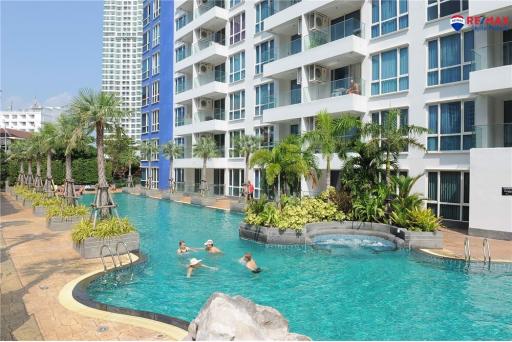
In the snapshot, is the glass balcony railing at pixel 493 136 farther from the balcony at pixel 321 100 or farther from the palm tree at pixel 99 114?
the palm tree at pixel 99 114

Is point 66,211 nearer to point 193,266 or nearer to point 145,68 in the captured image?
point 193,266

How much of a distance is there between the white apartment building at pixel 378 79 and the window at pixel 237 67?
0.32 ft

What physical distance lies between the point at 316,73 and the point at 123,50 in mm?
182940

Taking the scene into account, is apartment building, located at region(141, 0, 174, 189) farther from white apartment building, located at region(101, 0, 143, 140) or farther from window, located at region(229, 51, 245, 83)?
white apartment building, located at region(101, 0, 143, 140)

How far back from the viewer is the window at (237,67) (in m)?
36.0

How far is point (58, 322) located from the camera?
7273 mm

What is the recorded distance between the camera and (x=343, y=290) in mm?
10695

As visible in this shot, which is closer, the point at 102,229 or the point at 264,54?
the point at 102,229

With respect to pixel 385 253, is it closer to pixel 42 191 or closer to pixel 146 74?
pixel 42 191

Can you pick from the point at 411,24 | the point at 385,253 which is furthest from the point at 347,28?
the point at 385,253

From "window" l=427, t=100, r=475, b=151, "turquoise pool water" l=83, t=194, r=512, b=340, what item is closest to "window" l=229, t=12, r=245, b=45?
"window" l=427, t=100, r=475, b=151

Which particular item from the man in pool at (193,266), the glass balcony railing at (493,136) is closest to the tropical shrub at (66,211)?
the man in pool at (193,266)

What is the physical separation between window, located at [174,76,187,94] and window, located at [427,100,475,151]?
29.4 metres

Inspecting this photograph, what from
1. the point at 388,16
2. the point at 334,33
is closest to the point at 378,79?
the point at 388,16
